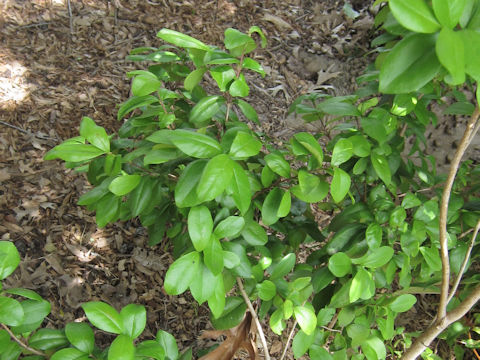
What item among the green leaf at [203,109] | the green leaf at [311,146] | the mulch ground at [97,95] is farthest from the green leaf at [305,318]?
the mulch ground at [97,95]

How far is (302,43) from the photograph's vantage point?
13.2 feet

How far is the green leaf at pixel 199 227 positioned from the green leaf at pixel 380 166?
624 millimetres

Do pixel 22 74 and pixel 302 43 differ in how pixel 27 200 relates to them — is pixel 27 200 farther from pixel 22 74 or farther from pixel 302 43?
pixel 302 43

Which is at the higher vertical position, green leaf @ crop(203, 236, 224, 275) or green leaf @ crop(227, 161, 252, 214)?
green leaf @ crop(227, 161, 252, 214)

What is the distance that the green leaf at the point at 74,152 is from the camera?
3.49 ft

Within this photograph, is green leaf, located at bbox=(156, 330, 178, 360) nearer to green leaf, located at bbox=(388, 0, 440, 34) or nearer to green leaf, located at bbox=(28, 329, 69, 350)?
green leaf, located at bbox=(28, 329, 69, 350)

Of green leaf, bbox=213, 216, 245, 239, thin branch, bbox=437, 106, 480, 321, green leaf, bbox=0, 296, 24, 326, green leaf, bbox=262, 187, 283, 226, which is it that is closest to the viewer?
green leaf, bbox=0, 296, 24, 326

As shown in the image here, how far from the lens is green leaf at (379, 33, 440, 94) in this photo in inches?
29.0

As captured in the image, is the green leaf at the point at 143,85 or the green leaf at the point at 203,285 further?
the green leaf at the point at 143,85

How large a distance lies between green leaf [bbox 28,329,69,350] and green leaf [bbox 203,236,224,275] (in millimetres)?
433

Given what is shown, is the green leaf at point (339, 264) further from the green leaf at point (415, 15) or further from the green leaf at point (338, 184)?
the green leaf at point (415, 15)

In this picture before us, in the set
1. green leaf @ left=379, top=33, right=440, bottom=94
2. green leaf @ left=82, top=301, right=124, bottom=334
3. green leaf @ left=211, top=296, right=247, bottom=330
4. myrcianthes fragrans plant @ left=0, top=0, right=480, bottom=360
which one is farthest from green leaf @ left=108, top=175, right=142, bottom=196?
green leaf @ left=379, top=33, right=440, bottom=94

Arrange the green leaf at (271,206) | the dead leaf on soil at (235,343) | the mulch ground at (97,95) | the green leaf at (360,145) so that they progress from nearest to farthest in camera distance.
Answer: the green leaf at (271,206) → the green leaf at (360,145) → the dead leaf on soil at (235,343) → the mulch ground at (97,95)

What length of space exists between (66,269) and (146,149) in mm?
1491
